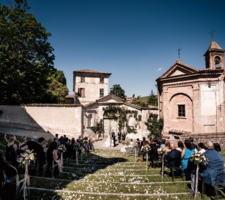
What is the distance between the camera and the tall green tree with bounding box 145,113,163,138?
18.8 metres

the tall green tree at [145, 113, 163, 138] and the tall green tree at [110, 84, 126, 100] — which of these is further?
the tall green tree at [110, 84, 126, 100]

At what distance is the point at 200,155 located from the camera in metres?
4.68

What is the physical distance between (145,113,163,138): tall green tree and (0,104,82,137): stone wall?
9.37 meters

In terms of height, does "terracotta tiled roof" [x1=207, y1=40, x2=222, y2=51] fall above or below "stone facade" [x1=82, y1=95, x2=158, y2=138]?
above

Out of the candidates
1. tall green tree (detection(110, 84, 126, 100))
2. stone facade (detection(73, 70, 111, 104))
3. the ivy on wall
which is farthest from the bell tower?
tall green tree (detection(110, 84, 126, 100))

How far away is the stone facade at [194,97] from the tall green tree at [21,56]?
18.7 metres

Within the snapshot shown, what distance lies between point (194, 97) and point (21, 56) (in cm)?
2330

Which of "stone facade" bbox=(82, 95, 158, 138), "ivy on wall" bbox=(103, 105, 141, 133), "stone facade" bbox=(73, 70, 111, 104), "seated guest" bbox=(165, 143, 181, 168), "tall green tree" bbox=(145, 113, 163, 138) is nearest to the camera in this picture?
"seated guest" bbox=(165, 143, 181, 168)

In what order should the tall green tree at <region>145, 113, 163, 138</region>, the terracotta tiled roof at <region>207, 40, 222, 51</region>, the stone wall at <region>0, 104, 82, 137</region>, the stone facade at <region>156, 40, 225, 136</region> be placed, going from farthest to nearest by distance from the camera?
the tall green tree at <region>145, 113, 163, 138</region> < the terracotta tiled roof at <region>207, 40, 222, 51</region> < the stone wall at <region>0, 104, 82, 137</region> < the stone facade at <region>156, 40, 225, 136</region>

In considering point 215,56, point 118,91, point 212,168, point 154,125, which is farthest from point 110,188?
point 118,91

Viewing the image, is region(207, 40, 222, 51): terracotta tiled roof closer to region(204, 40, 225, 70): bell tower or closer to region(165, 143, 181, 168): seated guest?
region(204, 40, 225, 70): bell tower

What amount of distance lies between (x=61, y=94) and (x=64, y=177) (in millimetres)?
34382

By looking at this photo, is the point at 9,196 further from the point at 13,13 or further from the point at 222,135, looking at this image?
the point at 13,13

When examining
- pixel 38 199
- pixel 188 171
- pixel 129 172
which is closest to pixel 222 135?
pixel 188 171
